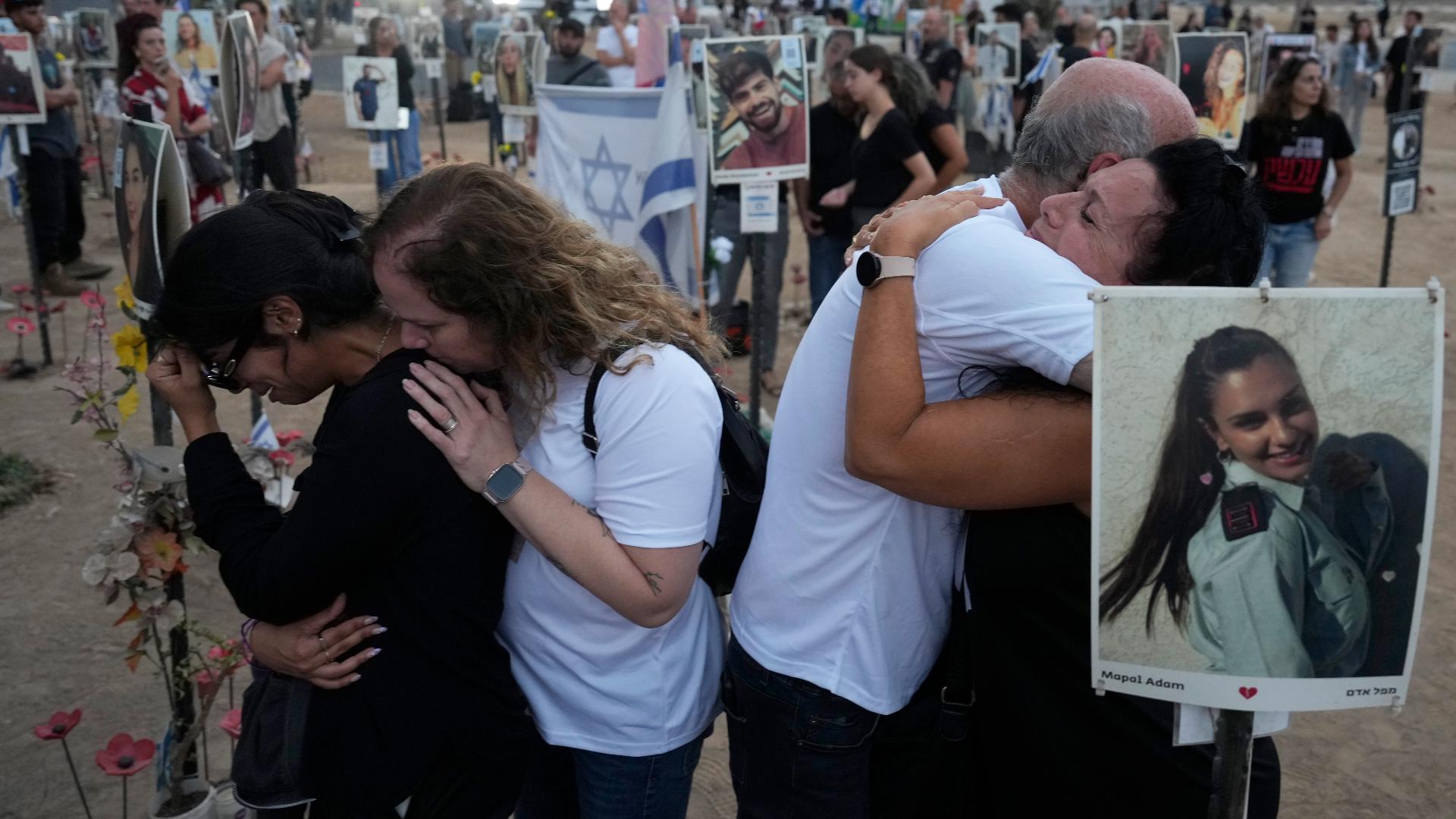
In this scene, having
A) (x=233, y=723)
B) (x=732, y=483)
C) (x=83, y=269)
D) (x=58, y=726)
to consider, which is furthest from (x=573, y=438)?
(x=83, y=269)

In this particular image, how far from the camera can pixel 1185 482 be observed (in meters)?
1.24

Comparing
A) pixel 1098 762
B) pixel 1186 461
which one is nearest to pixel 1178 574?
pixel 1186 461

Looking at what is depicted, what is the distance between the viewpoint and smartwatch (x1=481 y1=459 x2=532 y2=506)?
154cm

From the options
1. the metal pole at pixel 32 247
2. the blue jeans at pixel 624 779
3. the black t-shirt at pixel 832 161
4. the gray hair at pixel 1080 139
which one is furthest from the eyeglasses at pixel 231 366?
the metal pole at pixel 32 247

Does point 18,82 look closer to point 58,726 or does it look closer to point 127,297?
point 127,297

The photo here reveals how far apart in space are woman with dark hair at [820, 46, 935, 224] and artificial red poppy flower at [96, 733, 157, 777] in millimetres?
4355

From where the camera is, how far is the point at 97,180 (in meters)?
13.1

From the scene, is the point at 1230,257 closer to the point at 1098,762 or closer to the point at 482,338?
the point at 1098,762

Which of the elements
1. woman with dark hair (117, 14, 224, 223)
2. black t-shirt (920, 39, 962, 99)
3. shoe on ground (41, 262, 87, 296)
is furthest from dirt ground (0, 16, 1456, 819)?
black t-shirt (920, 39, 962, 99)

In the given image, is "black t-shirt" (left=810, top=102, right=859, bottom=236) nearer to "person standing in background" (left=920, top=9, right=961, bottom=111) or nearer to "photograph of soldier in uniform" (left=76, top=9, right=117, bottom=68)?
"person standing in background" (left=920, top=9, right=961, bottom=111)

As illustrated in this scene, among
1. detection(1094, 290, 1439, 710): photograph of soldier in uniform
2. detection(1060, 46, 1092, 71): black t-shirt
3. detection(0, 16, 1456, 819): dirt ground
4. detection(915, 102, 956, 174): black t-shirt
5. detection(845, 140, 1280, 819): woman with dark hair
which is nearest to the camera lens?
detection(1094, 290, 1439, 710): photograph of soldier in uniform

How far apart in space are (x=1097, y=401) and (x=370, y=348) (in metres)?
1.05

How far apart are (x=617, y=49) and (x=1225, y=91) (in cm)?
569

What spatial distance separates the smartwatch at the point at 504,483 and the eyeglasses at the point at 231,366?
1.48 ft
